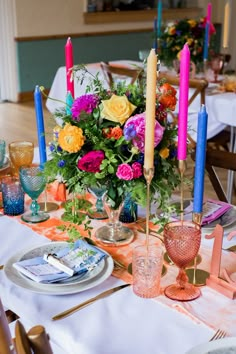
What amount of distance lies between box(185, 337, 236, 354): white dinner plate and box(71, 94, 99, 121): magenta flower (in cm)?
60

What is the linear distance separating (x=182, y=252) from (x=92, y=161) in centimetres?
29

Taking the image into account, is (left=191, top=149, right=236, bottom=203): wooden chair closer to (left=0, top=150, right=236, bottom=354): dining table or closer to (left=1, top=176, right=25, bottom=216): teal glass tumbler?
(left=0, top=150, right=236, bottom=354): dining table

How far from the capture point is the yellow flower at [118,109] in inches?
48.1

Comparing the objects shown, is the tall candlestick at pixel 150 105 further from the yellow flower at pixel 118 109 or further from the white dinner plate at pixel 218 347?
the white dinner plate at pixel 218 347

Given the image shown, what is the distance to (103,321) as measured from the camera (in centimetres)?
105

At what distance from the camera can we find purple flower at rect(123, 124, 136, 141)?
1194 millimetres

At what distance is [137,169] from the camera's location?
121cm

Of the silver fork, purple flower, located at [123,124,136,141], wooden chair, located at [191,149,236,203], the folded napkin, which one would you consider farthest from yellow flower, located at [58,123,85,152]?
wooden chair, located at [191,149,236,203]

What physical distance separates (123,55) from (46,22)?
1.31 meters

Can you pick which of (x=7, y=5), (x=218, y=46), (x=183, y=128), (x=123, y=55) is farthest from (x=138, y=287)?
(x=218, y=46)

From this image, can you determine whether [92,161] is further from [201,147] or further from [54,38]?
[54,38]

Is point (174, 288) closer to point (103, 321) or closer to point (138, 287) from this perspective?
point (138, 287)

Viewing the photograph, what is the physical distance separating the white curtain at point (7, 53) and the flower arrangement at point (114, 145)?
5.08m

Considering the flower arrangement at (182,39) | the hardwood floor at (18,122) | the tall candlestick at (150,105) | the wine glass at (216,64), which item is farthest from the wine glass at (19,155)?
the hardwood floor at (18,122)
